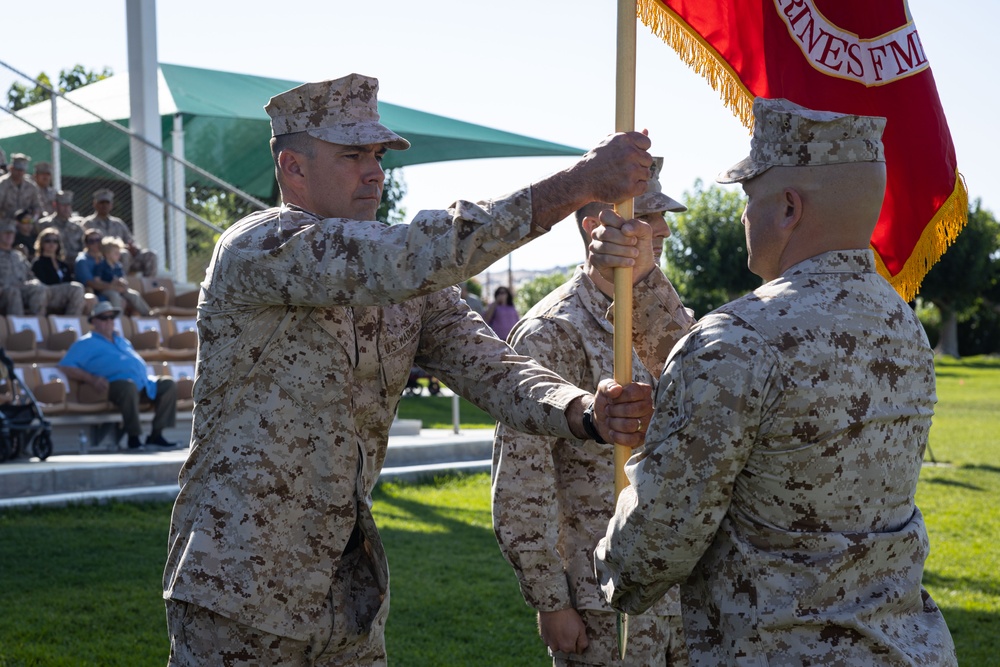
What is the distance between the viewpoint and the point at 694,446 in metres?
2.42

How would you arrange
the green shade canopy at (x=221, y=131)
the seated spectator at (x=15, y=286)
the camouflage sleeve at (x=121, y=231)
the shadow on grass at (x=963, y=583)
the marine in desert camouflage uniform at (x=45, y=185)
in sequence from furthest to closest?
the green shade canopy at (x=221, y=131) → the marine in desert camouflage uniform at (x=45, y=185) → the camouflage sleeve at (x=121, y=231) → the seated spectator at (x=15, y=286) → the shadow on grass at (x=963, y=583)

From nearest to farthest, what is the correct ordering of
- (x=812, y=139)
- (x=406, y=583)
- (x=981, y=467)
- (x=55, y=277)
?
(x=812, y=139)
(x=406, y=583)
(x=55, y=277)
(x=981, y=467)

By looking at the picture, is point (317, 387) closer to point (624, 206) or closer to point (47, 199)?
point (624, 206)

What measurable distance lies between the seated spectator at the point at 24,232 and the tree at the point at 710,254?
44.0m

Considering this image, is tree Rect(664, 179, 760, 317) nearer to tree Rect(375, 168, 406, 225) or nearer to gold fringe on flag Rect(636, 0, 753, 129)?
tree Rect(375, 168, 406, 225)

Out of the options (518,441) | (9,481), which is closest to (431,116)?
(9,481)

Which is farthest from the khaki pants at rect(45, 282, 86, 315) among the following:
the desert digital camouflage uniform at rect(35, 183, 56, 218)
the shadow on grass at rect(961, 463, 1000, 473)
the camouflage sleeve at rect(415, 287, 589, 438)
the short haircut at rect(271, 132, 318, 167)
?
the short haircut at rect(271, 132, 318, 167)

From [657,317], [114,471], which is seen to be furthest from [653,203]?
[114,471]

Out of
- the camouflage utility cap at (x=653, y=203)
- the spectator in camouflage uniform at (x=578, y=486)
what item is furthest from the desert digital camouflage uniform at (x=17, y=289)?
the camouflage utility cap at (x=653, y=203)

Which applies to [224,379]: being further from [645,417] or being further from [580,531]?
[580,531]

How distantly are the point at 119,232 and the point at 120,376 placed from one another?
18.2 ft

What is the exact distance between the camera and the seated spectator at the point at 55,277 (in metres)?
15.2

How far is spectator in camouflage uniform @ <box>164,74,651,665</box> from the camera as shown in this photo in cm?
277

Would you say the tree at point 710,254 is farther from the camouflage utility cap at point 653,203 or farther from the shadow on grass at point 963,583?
the camouflage utility cap at point 653,203
